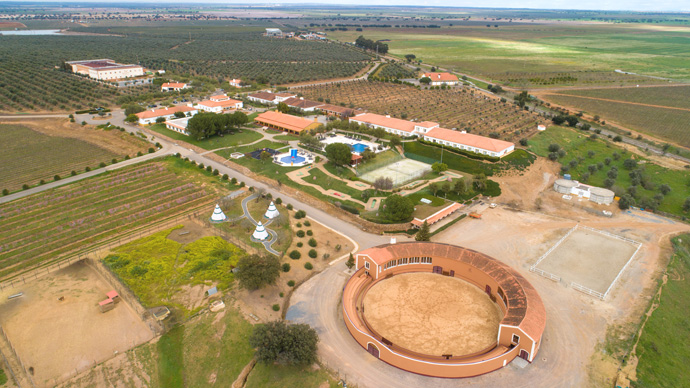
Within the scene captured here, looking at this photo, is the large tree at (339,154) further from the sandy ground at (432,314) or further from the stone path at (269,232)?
the sandy ground at (432,314)

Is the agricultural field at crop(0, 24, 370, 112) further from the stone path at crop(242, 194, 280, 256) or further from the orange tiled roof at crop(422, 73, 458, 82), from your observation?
the stone path at crop(242, 194, 280, 256)

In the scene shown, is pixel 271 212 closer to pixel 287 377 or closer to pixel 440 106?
pixel 287 377

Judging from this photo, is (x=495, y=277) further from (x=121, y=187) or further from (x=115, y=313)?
(x=121, y=187)

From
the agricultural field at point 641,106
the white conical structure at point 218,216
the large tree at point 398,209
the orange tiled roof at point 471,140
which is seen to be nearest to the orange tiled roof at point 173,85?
the orange tiled roof at point 471,140

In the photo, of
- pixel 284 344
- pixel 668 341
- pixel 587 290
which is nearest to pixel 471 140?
pixel 587 290

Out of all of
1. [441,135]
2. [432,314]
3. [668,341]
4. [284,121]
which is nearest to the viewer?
[668,341]

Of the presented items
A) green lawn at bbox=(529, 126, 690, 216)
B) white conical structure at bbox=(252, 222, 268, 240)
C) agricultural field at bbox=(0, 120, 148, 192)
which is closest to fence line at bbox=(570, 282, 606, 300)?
green lawn at bbox=(529, 126, 690, 216)
